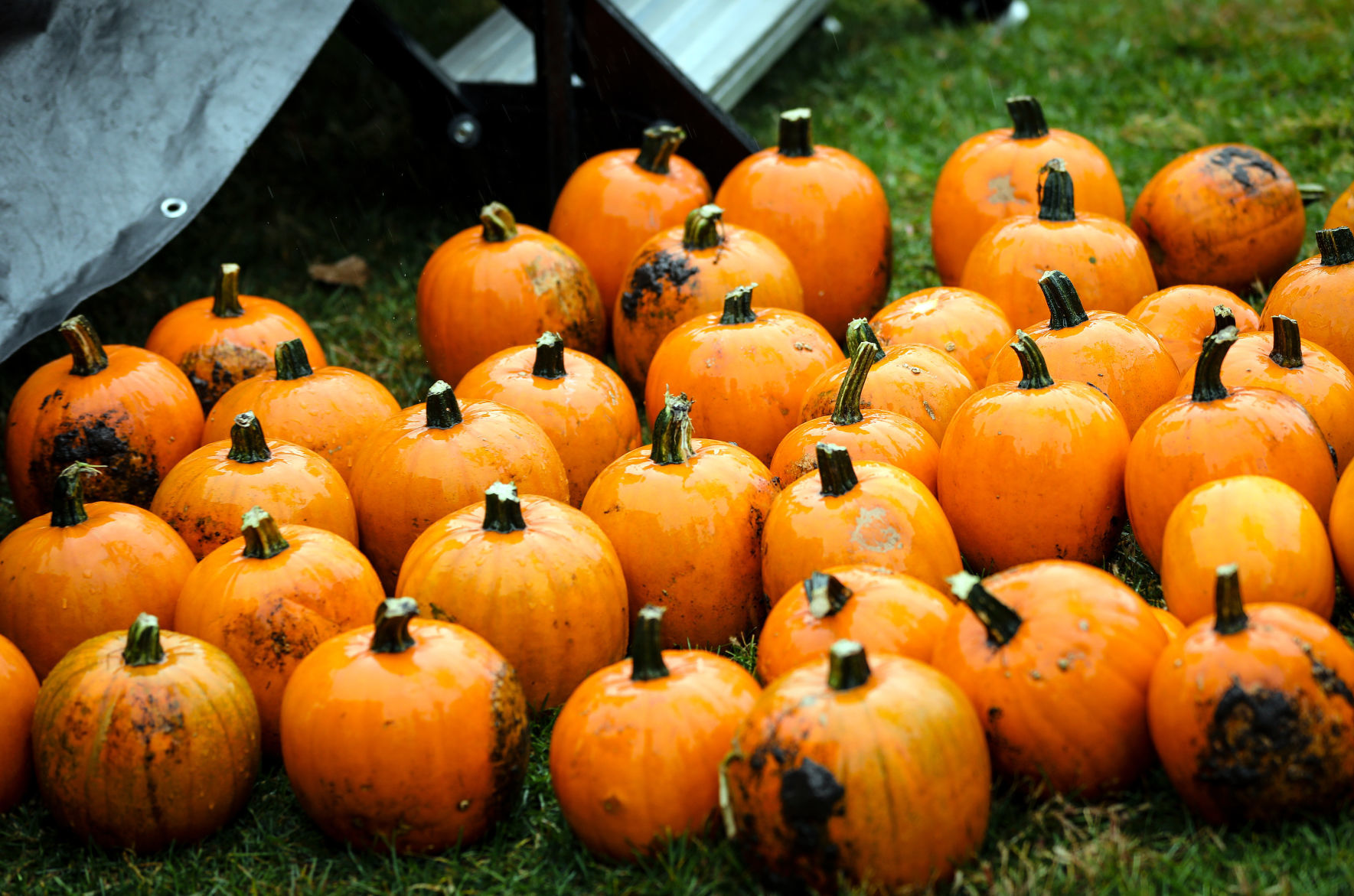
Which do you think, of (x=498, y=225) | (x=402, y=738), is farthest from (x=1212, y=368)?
(x=498, y=225)

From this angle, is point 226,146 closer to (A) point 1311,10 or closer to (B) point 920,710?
(B) point 920,710

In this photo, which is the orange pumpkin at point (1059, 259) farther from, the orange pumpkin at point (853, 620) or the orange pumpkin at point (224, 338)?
the orange pumpkin at point (224, 338)

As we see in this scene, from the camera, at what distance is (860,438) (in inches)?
121

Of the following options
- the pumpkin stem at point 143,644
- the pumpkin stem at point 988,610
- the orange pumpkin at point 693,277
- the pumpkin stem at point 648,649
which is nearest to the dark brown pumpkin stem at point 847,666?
the pumpkin stem at point 988,610

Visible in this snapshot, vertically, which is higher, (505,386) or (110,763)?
(505,386)

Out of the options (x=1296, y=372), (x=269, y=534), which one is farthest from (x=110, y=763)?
(x=1296, y=372)

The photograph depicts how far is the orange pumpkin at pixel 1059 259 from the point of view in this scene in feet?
12.7

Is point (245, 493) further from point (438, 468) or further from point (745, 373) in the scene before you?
point (745, 373)

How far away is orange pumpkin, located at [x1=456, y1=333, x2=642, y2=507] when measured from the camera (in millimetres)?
3523

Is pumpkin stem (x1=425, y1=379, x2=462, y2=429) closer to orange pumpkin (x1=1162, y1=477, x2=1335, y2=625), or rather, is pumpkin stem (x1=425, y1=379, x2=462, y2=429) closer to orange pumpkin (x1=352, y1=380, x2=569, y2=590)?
orange pumpkin (x1=352, y1=380, x2=569, y2=590)

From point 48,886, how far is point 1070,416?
247cm

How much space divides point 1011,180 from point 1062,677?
2.70 meters

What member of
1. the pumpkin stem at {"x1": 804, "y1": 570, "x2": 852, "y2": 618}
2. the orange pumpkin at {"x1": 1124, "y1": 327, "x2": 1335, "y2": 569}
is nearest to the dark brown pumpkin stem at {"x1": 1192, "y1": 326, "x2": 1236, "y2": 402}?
the orange pumpkin at {"x1": 1124, "y1": 327, "x2": 1335, "y2": 569}

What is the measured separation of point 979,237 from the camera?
14.4ft
